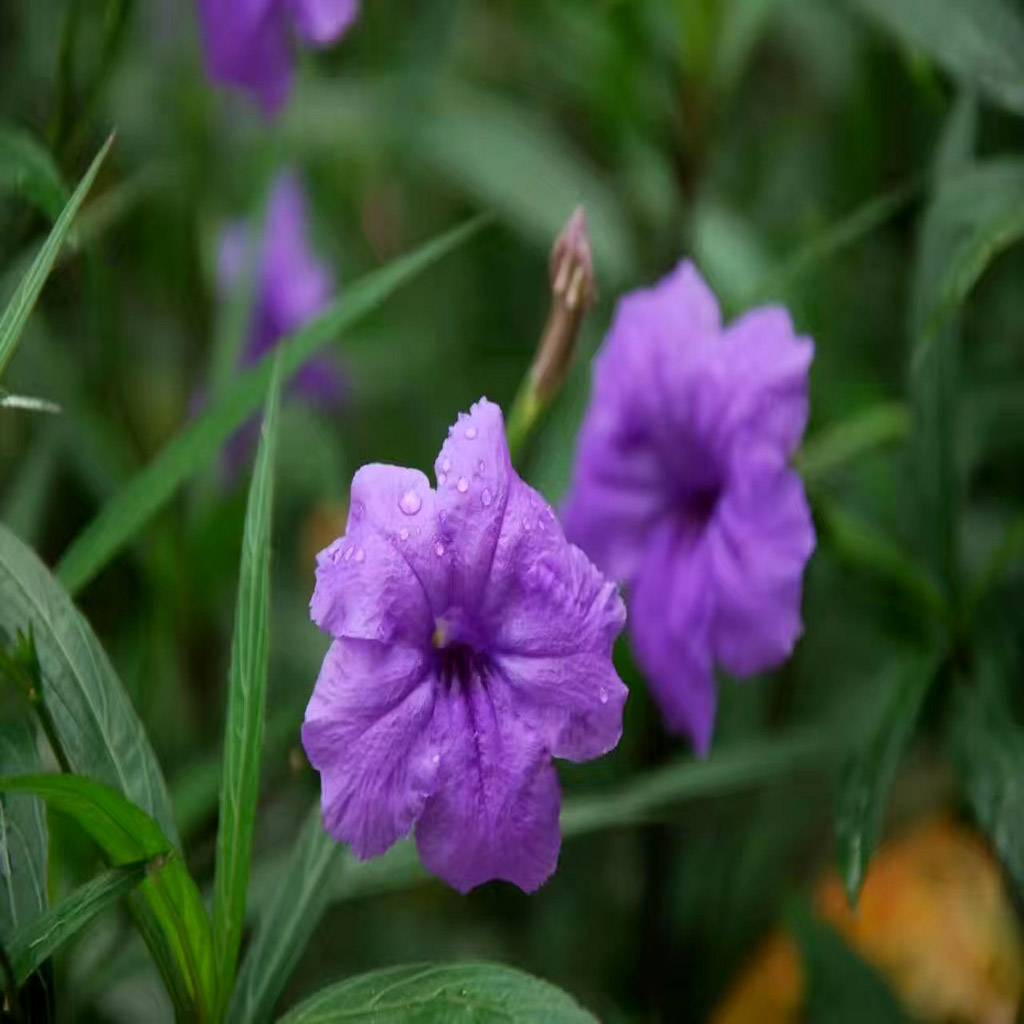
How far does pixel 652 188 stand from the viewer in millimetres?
1558

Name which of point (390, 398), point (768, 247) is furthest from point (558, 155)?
point (390, 398)

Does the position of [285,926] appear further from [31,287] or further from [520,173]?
Answer: [520,173]

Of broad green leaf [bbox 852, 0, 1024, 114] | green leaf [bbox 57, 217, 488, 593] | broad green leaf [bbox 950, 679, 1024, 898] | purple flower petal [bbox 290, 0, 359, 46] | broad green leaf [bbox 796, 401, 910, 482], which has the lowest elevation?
broad green leaf [bbox 950, 679, 1024, 898]

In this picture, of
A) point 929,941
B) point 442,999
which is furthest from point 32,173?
point 929,941

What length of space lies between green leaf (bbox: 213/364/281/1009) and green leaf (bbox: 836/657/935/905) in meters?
0.33

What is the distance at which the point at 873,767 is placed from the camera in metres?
0.99

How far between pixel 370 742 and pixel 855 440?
0.59m

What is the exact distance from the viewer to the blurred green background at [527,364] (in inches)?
44.8

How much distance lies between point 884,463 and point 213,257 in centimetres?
69

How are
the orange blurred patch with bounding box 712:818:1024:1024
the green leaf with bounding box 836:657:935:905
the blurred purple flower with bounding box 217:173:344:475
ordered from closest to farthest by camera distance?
the green leaf with bounding box 836:657:935:905, the orange blurred patch with bounding box 712:818:1024:1024, the blurred purple flower with bounding box 217:173:344:475

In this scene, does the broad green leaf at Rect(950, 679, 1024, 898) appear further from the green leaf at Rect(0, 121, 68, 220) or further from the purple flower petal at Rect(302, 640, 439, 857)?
the green leaf at Rect(0, 121, 68, 220)

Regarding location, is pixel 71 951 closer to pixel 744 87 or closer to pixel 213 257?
pixel 213 257

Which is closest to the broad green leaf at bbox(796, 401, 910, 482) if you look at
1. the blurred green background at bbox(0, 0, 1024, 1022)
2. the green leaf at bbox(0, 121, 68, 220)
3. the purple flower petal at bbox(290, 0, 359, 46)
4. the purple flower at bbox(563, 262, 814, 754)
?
the blurred green background at bbox(0, 0, 1024, 1022)

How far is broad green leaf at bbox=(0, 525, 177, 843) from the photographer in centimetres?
75
